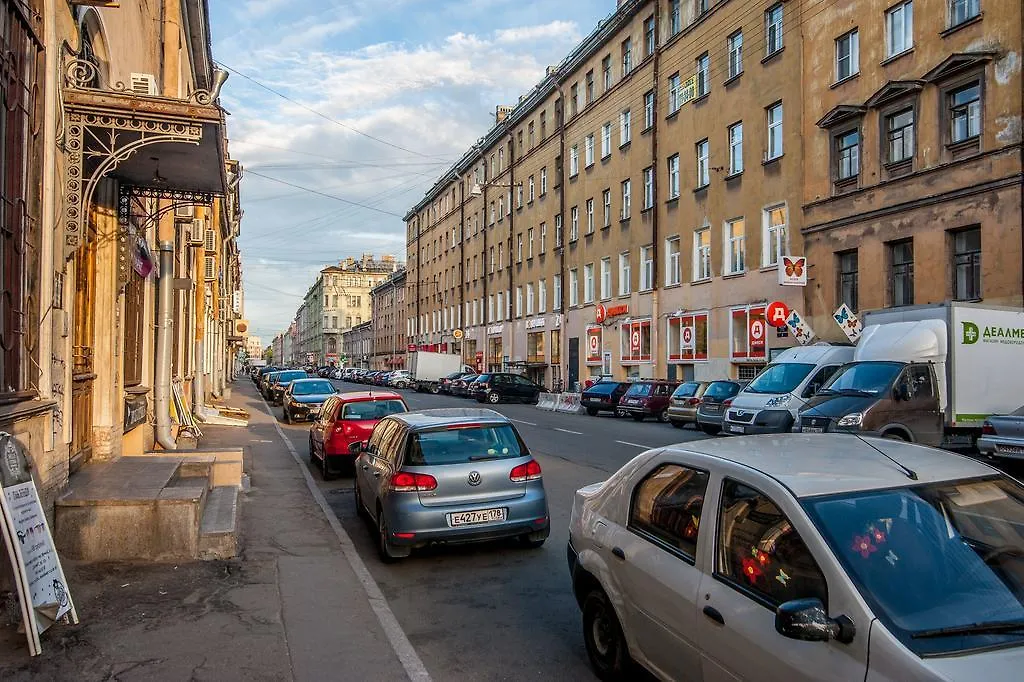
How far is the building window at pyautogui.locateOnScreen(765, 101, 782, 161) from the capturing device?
28.3 meters

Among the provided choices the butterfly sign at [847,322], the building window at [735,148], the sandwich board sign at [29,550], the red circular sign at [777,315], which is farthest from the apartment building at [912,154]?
the sandwich board sign at [29,550]

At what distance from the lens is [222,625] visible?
5797 millimetres

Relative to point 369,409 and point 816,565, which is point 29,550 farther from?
point 369,409

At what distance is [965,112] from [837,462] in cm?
2157

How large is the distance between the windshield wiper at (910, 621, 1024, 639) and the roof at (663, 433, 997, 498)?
2.30 ft

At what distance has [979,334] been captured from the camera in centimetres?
1586

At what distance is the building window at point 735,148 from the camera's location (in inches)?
1189

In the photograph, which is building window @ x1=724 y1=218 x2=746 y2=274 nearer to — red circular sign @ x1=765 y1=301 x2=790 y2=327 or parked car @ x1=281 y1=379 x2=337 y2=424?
red circular sign @ x1=765 y1=301 x2=790 y2=327

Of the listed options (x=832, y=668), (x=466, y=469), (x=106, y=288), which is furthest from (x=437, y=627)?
(x=106, y=288)

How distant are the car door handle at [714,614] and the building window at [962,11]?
74.7 ft

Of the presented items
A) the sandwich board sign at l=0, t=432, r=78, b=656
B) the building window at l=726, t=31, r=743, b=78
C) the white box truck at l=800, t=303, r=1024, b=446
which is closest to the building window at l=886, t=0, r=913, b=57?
the building window at l=726, t=31, r=743, b=78

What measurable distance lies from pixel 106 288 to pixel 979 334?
1530 centimetres

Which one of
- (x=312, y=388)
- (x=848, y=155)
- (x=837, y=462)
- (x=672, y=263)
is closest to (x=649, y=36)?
(x=672, y=263)

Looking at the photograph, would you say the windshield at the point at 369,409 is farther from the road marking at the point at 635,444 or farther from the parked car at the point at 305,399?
the parked car at the point at 305,399
